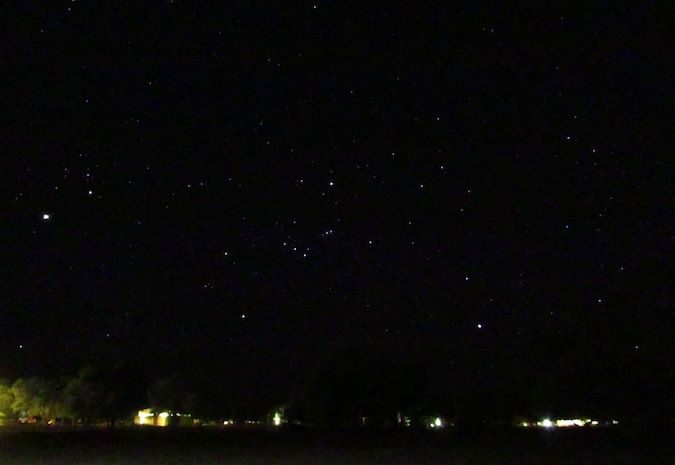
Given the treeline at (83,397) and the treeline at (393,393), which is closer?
the treeline at (393,393)

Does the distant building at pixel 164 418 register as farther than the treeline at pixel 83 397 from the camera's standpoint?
Yes

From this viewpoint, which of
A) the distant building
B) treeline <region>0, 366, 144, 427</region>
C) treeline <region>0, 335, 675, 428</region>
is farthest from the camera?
the distant building

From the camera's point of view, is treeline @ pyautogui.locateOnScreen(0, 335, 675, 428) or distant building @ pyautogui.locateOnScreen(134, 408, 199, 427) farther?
distant building @ pyautogui.locateOnScreen(134, 408, 199, 427)

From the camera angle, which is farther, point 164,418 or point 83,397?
point 164,418

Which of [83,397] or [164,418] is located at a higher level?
[83,397]

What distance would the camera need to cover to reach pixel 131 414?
71.7 meters

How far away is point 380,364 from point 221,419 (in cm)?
5219

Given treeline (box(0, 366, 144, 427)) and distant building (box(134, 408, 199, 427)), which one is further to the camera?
distant building (box(134, 408, 199, 427))

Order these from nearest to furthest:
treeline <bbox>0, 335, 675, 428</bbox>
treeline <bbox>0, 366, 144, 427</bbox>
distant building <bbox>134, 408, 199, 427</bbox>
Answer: treeline <bbox>0, 335, 675, 428</bbox>, treeline <bbox>0, 366, 144, 427</bbox>, distant building <bbox>134, 408, 199, 427</bbox>

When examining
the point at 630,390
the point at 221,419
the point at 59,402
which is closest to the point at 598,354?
the point at 630,390

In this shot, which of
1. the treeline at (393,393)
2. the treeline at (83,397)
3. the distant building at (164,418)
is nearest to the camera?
the treeline at (393,393)

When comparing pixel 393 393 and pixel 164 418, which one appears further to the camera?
pixel 164 418

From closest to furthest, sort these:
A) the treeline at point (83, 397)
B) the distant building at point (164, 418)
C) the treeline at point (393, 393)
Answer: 1. the treeline at point (393, 393)
2. the treeline at point (83, 397)
3. the distant building at point (164, 418)

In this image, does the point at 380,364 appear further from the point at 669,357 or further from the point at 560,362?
the point at 669,357
